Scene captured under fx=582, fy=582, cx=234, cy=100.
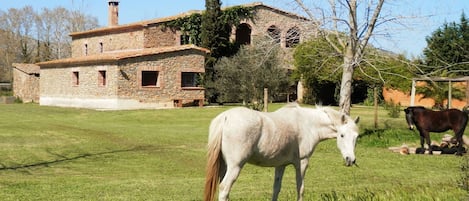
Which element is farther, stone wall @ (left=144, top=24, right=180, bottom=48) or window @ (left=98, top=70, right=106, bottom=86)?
stone wall @ (left=144, top=24, right=180, bottom=48)

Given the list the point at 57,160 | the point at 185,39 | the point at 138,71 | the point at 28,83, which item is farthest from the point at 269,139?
the point at 28,83

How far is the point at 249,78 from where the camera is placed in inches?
1580

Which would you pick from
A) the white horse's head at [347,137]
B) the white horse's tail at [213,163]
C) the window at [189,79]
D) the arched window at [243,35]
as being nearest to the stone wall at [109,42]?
the window at [189,79]

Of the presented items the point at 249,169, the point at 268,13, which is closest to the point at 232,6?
the point at 268,13

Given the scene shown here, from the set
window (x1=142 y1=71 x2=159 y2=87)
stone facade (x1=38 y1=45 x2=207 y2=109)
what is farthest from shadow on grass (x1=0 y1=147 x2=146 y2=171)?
window (x1=142 y1=71 x2=159 y2=87)

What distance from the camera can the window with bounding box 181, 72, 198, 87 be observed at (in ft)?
144

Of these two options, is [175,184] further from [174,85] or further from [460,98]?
[460,98]

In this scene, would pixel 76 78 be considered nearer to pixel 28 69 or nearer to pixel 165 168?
pixel 28 69

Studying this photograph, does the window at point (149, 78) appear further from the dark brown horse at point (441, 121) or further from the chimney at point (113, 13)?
the dark brown horse at point (441, 121)

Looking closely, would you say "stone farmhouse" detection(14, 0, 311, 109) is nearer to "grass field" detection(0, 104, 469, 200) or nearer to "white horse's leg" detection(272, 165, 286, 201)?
"grass field" detection(0, 104, 469, 200)

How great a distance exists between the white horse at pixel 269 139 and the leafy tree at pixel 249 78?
29.4 meters

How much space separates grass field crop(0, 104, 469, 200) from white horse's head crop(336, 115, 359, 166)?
2.87 ft

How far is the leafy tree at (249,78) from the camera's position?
39.9 metres

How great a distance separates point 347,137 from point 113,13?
4953 centimetres
